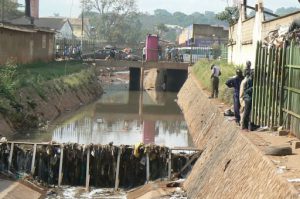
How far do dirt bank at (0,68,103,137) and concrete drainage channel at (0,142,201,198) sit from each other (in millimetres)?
5070

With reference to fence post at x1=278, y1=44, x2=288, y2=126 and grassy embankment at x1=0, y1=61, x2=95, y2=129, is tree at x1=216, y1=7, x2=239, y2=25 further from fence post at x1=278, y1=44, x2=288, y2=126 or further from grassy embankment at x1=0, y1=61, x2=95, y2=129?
fence post at x1=278, y1=44, x2=288, y2=126

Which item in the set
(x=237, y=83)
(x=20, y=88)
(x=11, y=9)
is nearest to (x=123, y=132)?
(x=20, y=88)

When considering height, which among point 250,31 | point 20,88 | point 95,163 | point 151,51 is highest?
point 250,31

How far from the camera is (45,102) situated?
32.6 metres

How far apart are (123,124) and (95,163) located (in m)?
14.8

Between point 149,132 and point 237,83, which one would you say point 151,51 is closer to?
point 149,132

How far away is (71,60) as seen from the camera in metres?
56.7

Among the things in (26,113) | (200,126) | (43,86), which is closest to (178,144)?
(200,126)

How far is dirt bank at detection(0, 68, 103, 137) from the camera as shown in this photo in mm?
26750

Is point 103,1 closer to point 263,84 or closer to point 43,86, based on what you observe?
point 43,86

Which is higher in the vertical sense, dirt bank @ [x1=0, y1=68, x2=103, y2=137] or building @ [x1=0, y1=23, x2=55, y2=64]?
building @ [x1=0, y1=23, x2=55, y2=64]

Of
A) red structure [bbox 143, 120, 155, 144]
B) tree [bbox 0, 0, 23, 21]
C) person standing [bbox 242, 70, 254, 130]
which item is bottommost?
red structure [bbox 143, 120, 155, 144]

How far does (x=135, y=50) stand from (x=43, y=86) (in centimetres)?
3835

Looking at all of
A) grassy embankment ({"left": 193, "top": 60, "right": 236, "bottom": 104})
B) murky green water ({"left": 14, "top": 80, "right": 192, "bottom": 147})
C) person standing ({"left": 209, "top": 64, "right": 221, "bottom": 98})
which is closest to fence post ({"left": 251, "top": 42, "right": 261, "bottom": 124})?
grassy embankment ({"left": 193, "top": 60, "right": 236, "bottom": 104})
